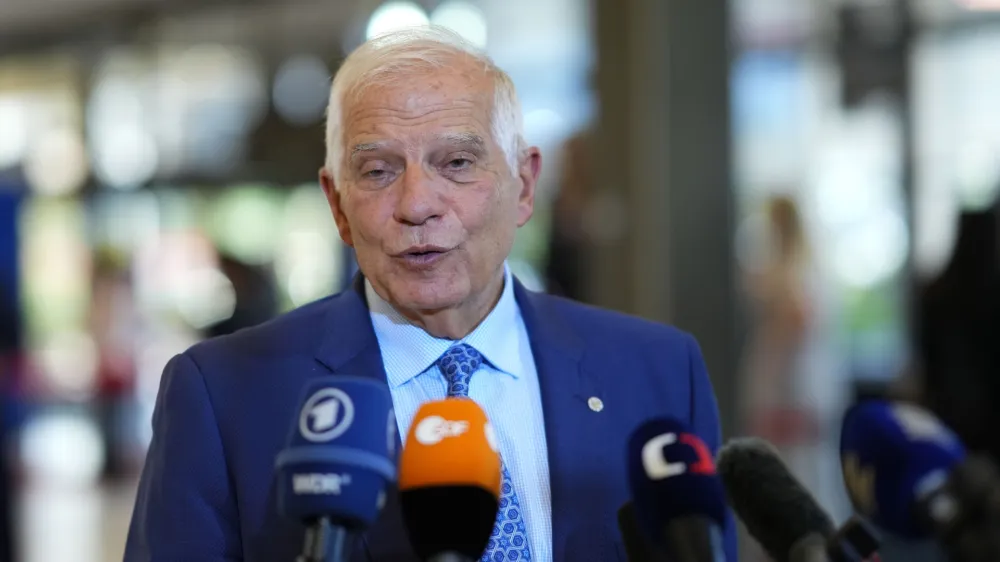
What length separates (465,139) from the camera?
193 cm

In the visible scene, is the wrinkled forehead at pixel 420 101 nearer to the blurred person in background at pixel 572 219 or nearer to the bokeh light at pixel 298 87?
the blurred person in background at pixel 572 219

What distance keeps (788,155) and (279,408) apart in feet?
17.1

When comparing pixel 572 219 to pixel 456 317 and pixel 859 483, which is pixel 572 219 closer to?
pixel 456 317

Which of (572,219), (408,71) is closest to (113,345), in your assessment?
(572,219)

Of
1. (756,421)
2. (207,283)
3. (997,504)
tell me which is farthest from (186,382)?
(207,283)

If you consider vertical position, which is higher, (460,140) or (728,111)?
(728,111)

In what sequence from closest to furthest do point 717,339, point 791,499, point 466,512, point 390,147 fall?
point 466,512 → point 791,499 → point 390,147 → point 717,339

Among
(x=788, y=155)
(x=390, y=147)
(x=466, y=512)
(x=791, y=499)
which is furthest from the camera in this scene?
(x=788, y=155)

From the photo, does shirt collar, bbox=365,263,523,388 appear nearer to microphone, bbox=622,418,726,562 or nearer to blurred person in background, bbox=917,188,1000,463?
microphone, bbox=622,418,726,562

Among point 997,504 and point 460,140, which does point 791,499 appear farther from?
point 460,140

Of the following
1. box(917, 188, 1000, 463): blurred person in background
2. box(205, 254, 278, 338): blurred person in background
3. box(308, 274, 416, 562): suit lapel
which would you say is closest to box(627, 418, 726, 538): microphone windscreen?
box(308, 274, 416, 562): suit lapel

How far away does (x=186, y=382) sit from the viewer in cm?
200

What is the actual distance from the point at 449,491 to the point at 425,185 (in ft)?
2.04

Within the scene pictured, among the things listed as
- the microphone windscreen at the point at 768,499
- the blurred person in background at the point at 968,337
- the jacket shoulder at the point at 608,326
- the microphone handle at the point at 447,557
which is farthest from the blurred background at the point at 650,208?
the microphone handle at the point at 447,557
